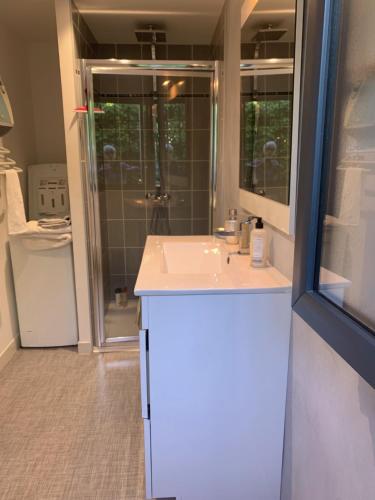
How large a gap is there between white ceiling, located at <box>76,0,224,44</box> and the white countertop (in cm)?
157

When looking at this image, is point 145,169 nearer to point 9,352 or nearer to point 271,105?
point 9,352

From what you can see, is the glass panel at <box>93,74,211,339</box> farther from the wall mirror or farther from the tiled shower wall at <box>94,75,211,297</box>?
the wall mirror

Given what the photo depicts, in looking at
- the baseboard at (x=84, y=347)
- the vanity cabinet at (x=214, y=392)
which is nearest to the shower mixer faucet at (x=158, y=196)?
the baseboard at (x=84, y=347)

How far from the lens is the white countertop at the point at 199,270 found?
1302mm

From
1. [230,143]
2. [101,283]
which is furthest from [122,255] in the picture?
[230,143]

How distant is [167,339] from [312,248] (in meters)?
0.69

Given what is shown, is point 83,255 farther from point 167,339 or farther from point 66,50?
point 167,339

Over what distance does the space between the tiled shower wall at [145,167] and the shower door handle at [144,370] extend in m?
2.04

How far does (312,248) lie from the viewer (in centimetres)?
81

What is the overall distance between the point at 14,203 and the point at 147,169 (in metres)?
1.35

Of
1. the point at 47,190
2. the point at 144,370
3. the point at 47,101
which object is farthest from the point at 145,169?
the point at 144,370

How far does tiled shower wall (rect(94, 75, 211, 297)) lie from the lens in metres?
3.40

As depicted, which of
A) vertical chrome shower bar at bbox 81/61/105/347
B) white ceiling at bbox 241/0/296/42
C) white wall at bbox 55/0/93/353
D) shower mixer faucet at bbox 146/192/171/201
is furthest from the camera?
shower mixer faucet at bbox 146/192/171/201

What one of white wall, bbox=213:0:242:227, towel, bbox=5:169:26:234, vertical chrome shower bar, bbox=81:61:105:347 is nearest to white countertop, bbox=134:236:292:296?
white wall, bbox=213:0:242:227
